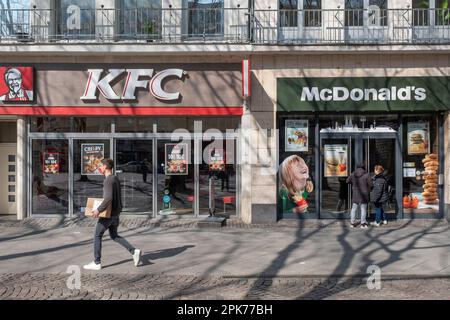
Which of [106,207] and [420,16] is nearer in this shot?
[106,207]

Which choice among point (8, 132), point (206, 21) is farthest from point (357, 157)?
point (8, 132)

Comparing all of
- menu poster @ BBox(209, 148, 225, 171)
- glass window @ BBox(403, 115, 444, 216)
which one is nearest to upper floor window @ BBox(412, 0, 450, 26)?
glass window @ BBox(403, 115, 444, 216)

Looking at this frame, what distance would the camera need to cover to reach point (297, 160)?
14711 mm

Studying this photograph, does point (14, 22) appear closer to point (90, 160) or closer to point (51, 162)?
point (51, 162)

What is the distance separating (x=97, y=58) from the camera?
1450 cm

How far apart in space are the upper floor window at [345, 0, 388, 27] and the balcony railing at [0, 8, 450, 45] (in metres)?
0.03

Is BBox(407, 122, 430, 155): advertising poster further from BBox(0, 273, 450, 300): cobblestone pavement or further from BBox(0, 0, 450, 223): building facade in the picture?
BBox(0, 273, 450, 300): cobblestone pavement

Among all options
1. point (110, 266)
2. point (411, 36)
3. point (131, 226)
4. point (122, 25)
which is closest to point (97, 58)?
point (122, 25)

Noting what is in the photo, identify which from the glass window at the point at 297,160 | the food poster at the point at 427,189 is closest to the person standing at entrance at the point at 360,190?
the glass window at the point at 297,160

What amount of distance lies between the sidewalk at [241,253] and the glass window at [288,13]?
5.37m

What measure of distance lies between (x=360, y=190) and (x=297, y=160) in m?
1.98

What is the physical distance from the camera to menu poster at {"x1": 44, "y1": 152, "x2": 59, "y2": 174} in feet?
49.2

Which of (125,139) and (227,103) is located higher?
(227,103)

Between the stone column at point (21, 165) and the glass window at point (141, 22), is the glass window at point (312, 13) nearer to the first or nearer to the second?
the glass window at point (141, 22)
